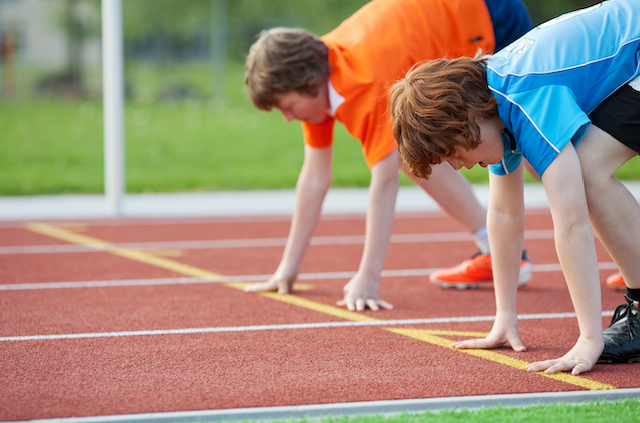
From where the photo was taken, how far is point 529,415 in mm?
2072

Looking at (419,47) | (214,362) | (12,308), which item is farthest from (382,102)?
(12,308)

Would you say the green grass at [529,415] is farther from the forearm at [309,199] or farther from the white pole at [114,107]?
the white pole at [114,107]

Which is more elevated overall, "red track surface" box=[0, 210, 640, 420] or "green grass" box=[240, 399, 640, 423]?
"green grass" box=[240, 399, 640, 423]

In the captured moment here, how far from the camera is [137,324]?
3.18 meters

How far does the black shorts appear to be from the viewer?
2324 mm

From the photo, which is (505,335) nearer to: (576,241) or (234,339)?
(576,241)

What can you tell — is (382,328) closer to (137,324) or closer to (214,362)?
(214,362)

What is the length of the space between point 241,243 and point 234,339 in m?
2.38

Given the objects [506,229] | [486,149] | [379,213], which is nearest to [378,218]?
[379,213]

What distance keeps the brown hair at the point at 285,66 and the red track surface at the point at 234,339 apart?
1.05 metres

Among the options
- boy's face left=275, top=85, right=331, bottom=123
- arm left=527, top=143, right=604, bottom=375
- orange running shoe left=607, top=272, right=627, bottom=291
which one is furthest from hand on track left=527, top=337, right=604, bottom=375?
boy's face left=275, top=85, right=331, bottom=123

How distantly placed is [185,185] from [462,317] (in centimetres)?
557

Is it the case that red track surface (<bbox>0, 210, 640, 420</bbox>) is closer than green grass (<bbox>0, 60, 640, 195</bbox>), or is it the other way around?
red track surface (<bbox>0, 210, 640, 420</bbox>)

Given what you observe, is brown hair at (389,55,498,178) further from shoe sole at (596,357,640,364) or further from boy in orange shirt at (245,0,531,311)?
shoe sole at (596,357,640,364)
